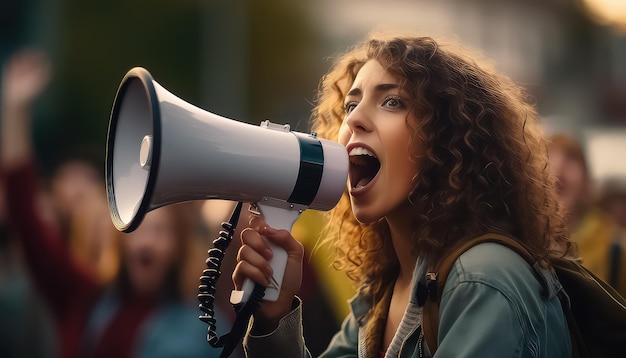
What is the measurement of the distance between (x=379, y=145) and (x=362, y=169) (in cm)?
13

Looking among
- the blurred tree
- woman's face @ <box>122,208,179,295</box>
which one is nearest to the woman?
woman's face @ <box>122,208,179,295</box>

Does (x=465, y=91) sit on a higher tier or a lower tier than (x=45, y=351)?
higher

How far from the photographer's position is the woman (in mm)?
2166

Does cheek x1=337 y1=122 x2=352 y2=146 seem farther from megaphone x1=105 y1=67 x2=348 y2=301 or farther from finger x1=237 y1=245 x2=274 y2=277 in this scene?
finger x1=237 y1=245 x2=274 y2=277

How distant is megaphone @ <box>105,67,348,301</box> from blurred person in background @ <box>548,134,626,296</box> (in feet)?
6.45

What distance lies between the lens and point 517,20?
1430 cm

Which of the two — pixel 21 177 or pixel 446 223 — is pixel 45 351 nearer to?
pixel 21 177

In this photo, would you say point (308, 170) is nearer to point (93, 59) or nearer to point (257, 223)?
point (257, 223)

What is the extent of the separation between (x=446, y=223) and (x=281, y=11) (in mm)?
9327

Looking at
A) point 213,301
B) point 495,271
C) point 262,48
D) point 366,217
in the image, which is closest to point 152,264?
point 213,301

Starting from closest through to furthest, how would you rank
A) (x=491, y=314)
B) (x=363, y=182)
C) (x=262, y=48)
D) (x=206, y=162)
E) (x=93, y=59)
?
(x=491, y=314) → (x=206, y=162) → (x=363, y=182) → (x=93, y=59) → (x=262, y=48)

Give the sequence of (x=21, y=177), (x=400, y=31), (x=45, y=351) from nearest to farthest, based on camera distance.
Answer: (x=400, y=31) → (x=21, y=177) → (x=45, y=351)

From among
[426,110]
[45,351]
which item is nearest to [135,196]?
[426,110]

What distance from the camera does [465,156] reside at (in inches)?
88.4
